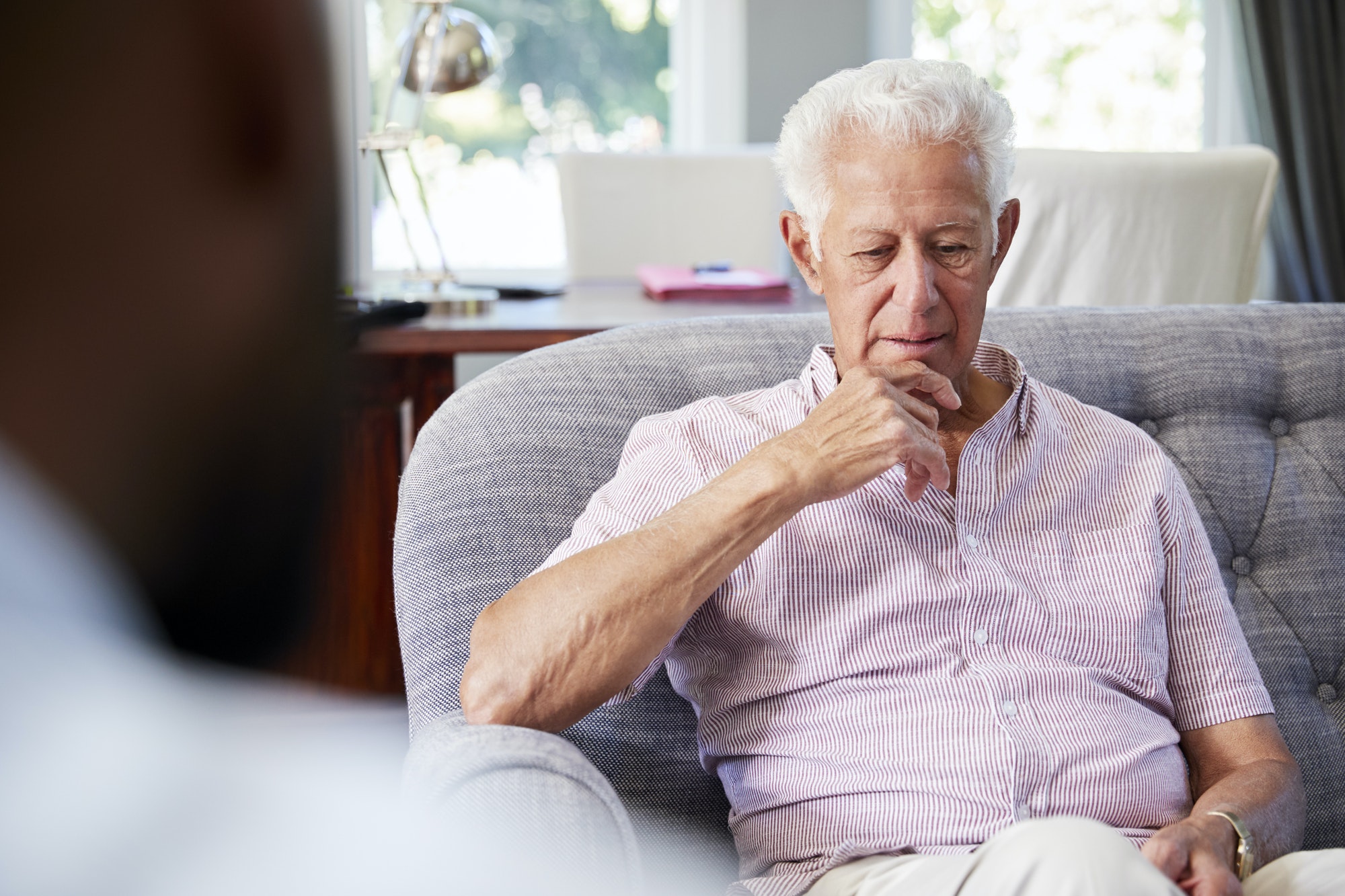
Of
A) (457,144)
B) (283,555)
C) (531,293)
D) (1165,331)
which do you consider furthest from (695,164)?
(283,555)

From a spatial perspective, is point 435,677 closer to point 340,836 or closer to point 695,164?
point 340,836

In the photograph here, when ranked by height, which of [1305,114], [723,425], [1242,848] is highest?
[1305,114]

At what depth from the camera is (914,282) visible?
1.23 meters

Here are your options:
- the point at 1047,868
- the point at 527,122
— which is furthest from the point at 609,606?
the point at 527,122

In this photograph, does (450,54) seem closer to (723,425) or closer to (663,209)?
(663,209)

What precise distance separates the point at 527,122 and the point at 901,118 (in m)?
3.30

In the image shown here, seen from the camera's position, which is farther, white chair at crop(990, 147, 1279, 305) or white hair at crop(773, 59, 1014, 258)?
white chair at crop(990, 147, 1279, 305)

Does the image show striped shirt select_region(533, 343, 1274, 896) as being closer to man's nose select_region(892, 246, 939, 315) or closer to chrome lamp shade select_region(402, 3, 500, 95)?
man's nose select_region(892, 246, 939, 315)

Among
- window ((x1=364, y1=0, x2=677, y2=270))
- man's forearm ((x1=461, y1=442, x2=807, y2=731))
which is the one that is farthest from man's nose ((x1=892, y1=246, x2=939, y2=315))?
window ((x1=364, y1=0, x2=677, y2=270))

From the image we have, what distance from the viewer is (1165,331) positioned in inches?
62.4

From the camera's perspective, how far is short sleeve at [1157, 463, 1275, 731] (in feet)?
3.96

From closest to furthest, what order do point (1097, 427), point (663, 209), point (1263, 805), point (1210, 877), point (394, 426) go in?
point (1210, 877) → point (1263, 805) → point (1097, 427) → point (394, 426) → point (663, 209)

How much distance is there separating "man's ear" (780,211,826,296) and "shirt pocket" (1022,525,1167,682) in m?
0.37

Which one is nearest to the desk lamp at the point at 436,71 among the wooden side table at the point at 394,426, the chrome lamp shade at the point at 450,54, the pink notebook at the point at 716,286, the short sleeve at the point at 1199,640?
the chrome lamp shade at the point at 450,54
